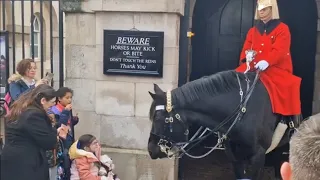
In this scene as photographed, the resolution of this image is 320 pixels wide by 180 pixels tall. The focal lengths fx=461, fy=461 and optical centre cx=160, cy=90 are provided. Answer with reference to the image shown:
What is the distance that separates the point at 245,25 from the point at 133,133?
224 cm

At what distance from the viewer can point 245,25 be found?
6539mm

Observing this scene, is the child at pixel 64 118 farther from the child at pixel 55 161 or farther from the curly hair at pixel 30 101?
the curly hair at pixel 30 101

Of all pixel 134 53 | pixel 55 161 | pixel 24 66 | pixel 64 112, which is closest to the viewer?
pixel 55 161

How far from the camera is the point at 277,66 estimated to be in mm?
4621

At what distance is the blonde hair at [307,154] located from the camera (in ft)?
5.00

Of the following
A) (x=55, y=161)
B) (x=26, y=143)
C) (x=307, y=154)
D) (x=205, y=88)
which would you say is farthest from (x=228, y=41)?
(x=307, y=154)

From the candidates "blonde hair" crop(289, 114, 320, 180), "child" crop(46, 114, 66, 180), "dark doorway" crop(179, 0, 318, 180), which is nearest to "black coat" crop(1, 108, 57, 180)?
"child" crop(46, 114, 66, 180)

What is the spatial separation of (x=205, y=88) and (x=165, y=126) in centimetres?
52

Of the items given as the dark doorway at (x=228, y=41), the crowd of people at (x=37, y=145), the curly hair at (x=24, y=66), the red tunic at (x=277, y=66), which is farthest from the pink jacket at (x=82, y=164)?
the red tunic at (x=277, y=66)

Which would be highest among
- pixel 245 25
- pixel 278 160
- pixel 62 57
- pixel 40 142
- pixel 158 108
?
pixel 245 25

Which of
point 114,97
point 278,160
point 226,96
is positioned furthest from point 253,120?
point 114,97

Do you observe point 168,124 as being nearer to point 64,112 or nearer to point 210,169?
point 64,112

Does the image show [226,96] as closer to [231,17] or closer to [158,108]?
[158,108]

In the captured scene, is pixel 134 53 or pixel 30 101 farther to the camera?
pixel 134 53
